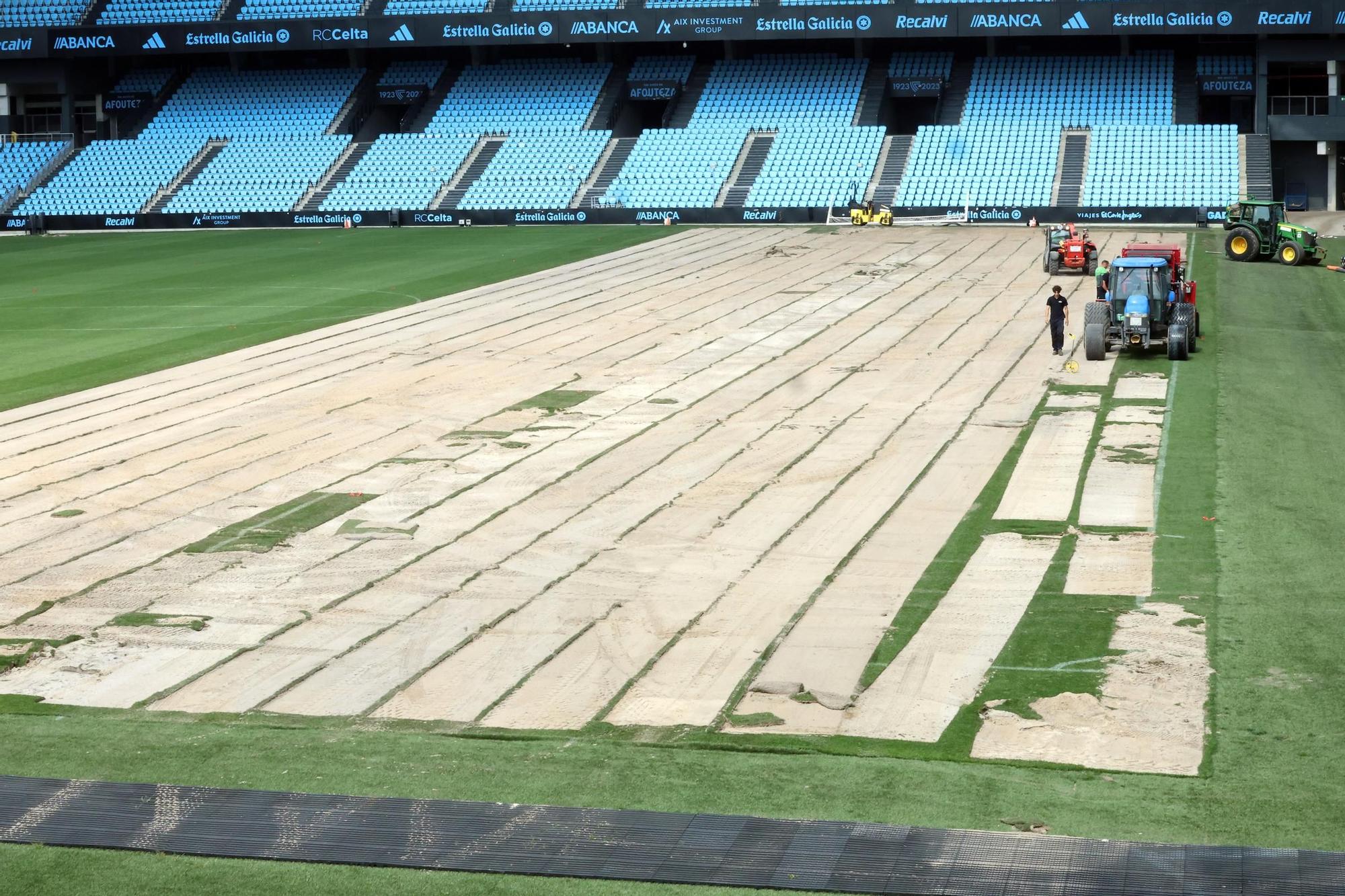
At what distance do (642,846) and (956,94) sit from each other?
69.6 m

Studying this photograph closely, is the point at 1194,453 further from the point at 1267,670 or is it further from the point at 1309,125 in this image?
the point at 1309,125

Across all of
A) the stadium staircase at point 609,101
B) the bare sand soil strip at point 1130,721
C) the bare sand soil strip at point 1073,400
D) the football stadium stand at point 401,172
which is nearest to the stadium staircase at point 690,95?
the stadium staircase at point 609,101

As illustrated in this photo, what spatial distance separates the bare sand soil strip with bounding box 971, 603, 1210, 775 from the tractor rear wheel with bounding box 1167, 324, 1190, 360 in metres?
17.9

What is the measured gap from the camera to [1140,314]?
32.8 metres

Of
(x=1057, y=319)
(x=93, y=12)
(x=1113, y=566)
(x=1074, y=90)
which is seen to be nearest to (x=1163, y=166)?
(x=1074, y=90)

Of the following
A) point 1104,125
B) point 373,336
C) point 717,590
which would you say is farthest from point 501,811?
point 1104,125

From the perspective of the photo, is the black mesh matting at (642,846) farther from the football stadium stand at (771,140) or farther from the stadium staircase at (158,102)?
the stadium staircase at (158,102)

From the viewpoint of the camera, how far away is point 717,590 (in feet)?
59.5

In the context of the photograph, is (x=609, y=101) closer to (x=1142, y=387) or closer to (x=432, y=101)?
(x=432, y=101)

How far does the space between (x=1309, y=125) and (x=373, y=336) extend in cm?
4689

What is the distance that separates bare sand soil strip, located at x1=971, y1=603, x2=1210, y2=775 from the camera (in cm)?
1310

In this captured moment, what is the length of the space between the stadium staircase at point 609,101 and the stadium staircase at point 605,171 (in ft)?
5.00

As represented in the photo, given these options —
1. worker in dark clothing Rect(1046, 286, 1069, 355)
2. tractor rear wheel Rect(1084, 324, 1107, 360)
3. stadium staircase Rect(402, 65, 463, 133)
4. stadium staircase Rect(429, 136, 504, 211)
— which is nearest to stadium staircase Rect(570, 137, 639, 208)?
stadium staircase Rect(429, 136, 504, 211)

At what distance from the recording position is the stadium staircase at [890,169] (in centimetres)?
6862
